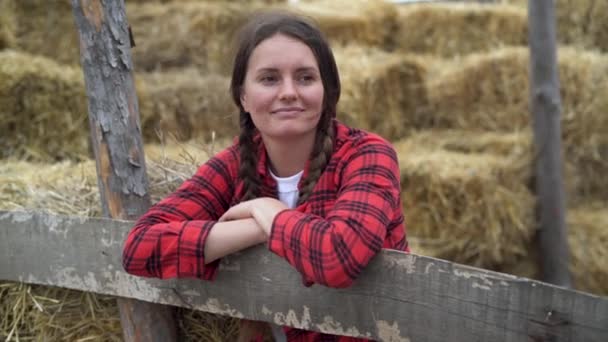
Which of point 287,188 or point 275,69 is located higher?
point 275,69

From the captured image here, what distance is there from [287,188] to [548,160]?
8.63 feet

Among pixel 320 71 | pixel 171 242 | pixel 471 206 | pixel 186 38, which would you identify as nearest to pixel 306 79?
pixel 320 71

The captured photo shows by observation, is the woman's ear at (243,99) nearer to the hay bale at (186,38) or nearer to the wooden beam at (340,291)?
the wooden beam at (340,291)

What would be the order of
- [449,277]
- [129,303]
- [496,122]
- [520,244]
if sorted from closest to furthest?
1. [449,277]
2. [129,303]
3. [520,244]
4. [496,122]

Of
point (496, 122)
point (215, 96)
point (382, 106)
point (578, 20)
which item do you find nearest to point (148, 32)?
point (215, 96)

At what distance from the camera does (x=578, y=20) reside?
4977 mm

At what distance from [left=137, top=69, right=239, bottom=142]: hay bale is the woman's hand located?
2.53 meters

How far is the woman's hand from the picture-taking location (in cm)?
138

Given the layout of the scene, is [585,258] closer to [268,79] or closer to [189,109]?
[189,109]

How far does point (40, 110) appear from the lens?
3592 mm

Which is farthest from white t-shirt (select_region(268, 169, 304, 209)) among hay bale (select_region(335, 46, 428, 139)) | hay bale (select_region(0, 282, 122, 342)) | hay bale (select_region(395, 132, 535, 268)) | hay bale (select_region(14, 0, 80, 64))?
hay bale (select_region(14, 0, 80, 64))

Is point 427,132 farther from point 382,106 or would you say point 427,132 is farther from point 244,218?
point 244,218

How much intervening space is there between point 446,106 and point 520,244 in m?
1.32

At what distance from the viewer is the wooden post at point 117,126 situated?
5.60 ft
